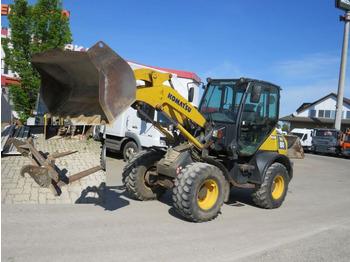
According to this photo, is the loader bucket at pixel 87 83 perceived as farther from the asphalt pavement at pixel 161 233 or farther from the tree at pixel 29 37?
the tree at pixel 29 37

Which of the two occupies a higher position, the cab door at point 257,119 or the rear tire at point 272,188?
the cab door at point 257,119

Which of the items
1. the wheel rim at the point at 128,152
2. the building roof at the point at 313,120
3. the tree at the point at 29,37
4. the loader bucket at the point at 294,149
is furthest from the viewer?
the building roof at the point at 313,120

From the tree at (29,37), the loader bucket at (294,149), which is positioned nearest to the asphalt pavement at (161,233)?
the loader bucket at (294,149)

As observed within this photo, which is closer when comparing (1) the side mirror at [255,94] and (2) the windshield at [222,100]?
(1) the side mirror at [255,94]

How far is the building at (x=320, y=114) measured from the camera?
42969mm

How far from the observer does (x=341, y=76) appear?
108 feet

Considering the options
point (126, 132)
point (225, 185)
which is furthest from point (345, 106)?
point (225, 185)

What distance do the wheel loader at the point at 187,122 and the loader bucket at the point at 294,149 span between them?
1699mm

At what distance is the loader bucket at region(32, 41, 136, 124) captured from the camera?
170 inches

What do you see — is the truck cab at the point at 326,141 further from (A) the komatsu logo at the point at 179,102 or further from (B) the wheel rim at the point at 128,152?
(A) the komatsu logo at the point at 179,102

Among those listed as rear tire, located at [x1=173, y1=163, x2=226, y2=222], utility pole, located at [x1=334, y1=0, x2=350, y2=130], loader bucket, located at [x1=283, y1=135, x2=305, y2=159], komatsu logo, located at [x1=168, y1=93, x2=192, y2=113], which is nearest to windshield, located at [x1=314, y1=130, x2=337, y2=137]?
utility pole, located at [x1=334, y1=0, x2=350, y2=130]

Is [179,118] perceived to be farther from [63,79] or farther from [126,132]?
[126,132]

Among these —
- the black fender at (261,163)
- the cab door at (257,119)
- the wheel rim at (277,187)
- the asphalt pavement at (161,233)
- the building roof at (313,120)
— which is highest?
the building roof at (313,120)

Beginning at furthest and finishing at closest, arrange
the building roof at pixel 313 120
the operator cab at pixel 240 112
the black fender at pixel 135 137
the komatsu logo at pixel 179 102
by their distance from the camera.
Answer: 1. the building roof at pixel 313 120
2. the black fender at pixel 135 137
3. the operator cab at pixel 240 112
4. the komatsu logo at pixel 179 102
